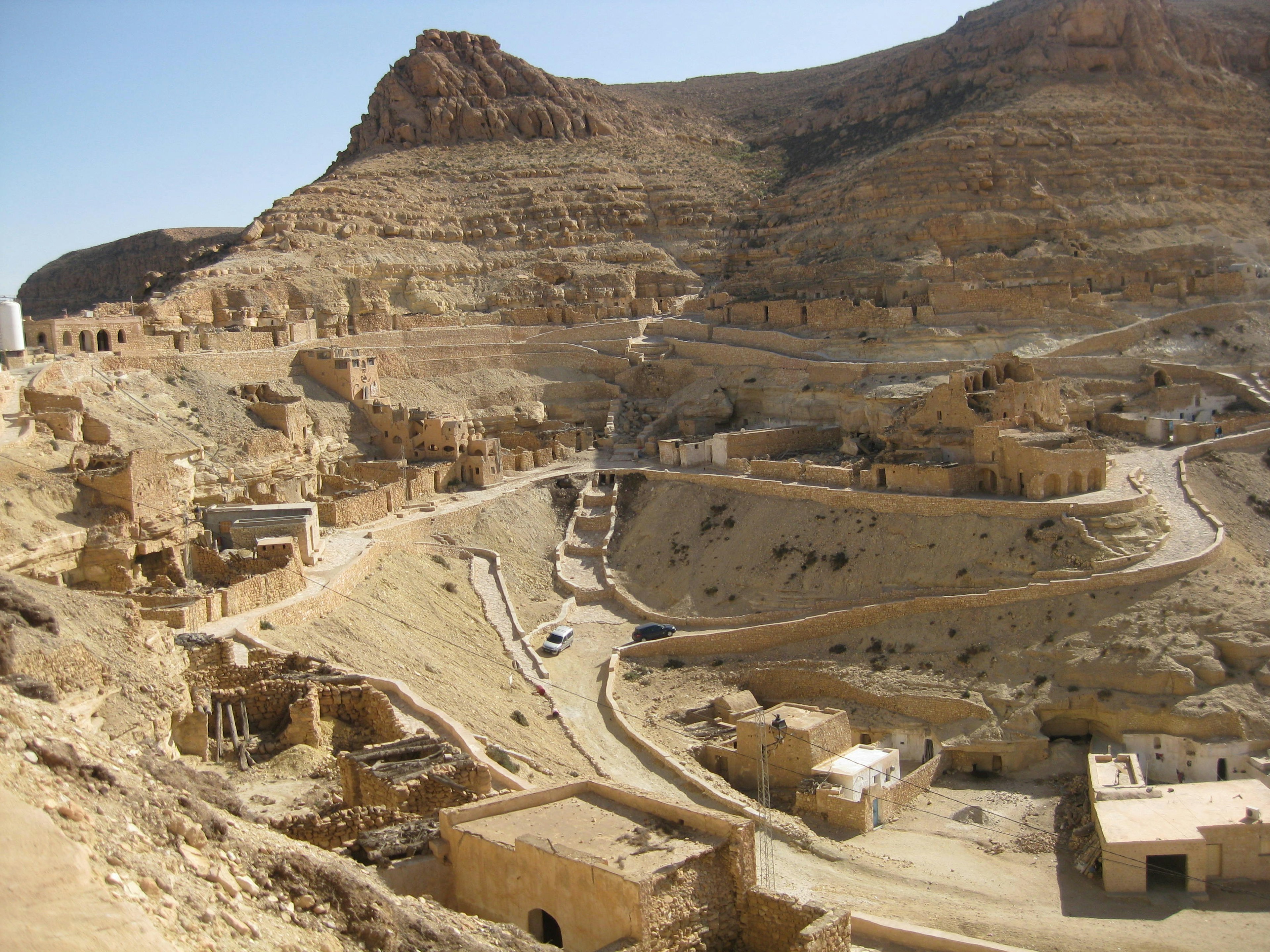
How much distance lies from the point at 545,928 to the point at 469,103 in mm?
64513

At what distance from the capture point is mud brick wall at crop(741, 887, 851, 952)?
11.2 meters

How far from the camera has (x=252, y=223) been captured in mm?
54281

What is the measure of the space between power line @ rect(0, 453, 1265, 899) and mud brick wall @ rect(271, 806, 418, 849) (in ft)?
28.3

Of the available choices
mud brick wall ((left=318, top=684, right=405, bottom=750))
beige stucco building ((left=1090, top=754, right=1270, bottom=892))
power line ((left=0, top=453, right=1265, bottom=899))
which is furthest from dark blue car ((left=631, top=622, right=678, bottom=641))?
mud brick wall ((left=318, top=684, right=405, bottom=750))

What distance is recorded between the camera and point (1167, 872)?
19453 mm

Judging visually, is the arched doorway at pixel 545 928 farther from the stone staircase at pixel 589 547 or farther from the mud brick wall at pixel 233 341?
the mud brick wall at pixel 233 341

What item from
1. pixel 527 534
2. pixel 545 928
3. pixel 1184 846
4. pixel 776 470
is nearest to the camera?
pixel 545 928

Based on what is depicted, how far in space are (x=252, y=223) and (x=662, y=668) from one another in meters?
34.4

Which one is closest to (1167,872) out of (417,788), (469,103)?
(417,788)

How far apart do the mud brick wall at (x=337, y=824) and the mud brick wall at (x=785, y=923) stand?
11.8ft

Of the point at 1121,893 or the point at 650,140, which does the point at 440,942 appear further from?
the point at 650,140

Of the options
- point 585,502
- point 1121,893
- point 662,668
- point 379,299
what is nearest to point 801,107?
point 379,299

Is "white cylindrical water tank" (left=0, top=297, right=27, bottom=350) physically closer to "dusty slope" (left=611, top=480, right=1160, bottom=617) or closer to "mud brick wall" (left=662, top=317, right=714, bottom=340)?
"dusty slope" (left=611, top=480, right=1160, bottom=617)

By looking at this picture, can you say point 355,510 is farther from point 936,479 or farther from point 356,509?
point 936,479
